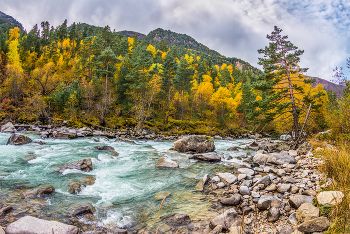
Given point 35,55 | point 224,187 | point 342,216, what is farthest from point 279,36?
point 35,55

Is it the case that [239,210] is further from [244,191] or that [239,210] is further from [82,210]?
[82,210]

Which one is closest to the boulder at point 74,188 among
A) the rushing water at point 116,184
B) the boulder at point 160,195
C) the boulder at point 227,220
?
the rushing water at point 116,184

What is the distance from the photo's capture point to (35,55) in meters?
46.4

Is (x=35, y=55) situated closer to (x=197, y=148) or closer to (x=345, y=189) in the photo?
(x=197, y=148)

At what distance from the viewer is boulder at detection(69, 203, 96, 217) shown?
5160 mm

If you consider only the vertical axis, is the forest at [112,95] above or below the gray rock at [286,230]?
above

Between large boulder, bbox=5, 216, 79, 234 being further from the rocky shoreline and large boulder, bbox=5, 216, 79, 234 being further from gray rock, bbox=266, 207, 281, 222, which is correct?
gray rock, bbox=266, 207, 281, 222

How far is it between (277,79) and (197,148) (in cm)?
899

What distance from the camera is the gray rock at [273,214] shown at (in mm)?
4300

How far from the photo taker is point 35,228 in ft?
13.1

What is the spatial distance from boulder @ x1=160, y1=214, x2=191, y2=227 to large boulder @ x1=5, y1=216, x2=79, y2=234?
2.38m

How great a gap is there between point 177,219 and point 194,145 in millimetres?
10859

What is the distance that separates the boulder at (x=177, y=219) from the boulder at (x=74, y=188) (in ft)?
12.6

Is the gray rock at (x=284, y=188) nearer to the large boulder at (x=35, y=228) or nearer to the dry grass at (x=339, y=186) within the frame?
the dry grass at (x=339, y=186)
